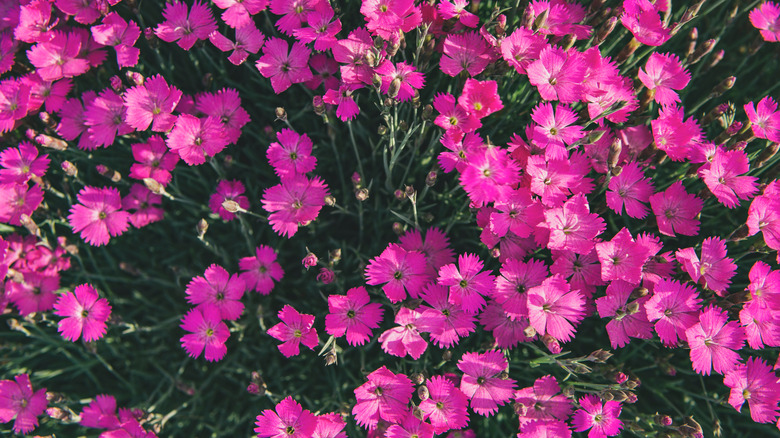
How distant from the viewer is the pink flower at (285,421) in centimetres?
205

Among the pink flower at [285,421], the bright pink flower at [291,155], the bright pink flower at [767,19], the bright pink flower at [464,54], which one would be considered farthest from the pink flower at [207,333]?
the bright pink flower at [767,19]

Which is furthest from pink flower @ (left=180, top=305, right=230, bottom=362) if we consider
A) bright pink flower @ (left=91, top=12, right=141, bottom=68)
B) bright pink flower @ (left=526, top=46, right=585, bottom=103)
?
bright pink flower @ (left=526, top=46, right=585, bottom=103)

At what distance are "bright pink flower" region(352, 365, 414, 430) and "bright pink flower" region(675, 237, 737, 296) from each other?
1.31 meters

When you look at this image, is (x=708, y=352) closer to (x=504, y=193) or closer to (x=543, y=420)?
(x=543, y=420)

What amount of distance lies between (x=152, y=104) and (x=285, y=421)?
5.45ft

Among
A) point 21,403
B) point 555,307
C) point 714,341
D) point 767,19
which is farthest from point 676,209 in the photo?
point 21,403

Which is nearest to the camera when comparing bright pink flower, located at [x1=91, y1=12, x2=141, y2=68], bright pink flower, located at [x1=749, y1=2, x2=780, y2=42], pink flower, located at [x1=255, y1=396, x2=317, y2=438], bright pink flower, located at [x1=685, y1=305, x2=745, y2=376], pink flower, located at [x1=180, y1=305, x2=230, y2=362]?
bright pink flower, located at [x1=685, y1=305, x2=745, y2=376]

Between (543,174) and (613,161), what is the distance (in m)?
0.31

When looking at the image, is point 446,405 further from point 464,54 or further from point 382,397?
point 464,54

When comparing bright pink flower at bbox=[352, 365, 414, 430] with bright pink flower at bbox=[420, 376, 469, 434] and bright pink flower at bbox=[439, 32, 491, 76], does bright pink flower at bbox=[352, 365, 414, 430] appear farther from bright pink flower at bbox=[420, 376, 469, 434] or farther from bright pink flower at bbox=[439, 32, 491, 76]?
bright pink flower at bbox=[439, 32, 491, 76]

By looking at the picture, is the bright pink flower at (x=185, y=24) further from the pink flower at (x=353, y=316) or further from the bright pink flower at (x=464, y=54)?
the pink flower at (x=353, y=316)

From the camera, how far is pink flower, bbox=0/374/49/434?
2281 millimetres

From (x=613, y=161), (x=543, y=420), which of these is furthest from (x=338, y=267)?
(x=613, y=161)

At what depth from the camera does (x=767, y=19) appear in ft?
8.26
